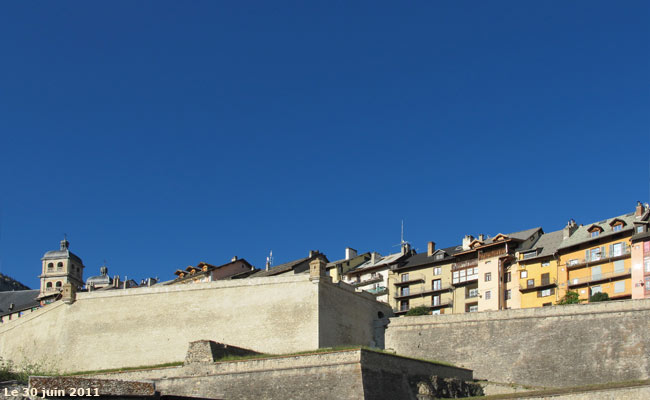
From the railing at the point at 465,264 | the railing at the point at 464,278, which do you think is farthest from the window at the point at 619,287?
the railing at the point at 465,264

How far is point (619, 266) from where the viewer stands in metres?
55.0

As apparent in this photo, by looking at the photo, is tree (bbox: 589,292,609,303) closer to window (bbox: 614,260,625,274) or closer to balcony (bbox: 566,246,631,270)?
window (bbox: 614,260,625,274)

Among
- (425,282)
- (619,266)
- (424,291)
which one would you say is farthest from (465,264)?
(619,266)

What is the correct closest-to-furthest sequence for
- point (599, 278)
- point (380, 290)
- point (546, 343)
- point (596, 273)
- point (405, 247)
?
point (546, 343)
point (599, 278)
point (596, 273)
point (380, 290)
point (405, 247)

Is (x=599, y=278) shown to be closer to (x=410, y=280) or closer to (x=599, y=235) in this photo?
(x=599, y=235)

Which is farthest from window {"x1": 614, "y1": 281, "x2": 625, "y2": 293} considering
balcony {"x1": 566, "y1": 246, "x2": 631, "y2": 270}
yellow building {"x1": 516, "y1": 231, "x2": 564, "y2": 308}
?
yellow building {"x1": 516, "y1": 231, "x2": 564, "y2": 308}

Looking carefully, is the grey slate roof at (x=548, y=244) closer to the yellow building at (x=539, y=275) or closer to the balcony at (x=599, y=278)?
the yellow building at (x=539, y=275)

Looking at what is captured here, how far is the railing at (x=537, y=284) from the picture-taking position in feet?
192

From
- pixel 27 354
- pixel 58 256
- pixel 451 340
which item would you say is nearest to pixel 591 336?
pixel 451 340

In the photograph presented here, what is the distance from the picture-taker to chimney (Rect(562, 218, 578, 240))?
60.8m

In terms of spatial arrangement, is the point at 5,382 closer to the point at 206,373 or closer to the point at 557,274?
the point at 206,373

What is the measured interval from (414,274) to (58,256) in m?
45.6

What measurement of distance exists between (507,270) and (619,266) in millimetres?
8860

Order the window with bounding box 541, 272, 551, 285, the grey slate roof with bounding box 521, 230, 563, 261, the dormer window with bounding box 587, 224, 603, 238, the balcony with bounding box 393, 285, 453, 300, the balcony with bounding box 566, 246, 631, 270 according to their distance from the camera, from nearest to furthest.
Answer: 1. the balcony with bounding box 566, 246, 631, 270
2. the dormer window with bounding box 587, 224, 603, 238
3. the window with bounding box 541, 272, 551, 285
4. the grey slate roof with bounding box 521, 230, 563, 261
5. the balcony with bounding box 393, 285, 453, 300
